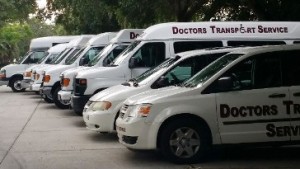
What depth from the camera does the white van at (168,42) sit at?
1206cm

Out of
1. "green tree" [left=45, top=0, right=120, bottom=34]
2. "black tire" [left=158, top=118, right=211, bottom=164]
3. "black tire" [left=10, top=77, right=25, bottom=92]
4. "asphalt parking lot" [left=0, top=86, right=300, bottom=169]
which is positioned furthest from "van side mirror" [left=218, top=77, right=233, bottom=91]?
"black tire" [left=10, top=77, right=25, bottom=92]

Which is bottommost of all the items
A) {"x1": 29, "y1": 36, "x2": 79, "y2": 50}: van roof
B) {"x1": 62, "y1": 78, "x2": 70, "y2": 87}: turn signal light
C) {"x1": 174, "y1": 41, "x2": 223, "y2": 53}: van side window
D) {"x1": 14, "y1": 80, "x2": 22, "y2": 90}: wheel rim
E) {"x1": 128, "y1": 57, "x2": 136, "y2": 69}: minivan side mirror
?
{"x1": 14, "y1": 80, "x2": 22, "y2": 90}: wheel rim

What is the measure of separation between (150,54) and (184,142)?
188 inches

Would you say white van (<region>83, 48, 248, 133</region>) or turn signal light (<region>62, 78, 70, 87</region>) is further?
turn signal light (<region>62, 78, 70, 87</region>)

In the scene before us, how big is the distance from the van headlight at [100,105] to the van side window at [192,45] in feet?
10.5

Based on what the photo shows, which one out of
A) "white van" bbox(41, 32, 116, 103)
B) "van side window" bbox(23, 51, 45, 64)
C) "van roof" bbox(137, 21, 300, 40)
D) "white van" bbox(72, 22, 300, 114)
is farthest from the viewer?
"van side window" bbox(23, 51, 45, 64)

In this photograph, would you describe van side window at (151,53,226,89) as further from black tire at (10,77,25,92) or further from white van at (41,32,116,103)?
black tire at (10,77,25,92)

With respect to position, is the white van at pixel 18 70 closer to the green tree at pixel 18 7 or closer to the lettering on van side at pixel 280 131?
the green tree at pixel 18 7

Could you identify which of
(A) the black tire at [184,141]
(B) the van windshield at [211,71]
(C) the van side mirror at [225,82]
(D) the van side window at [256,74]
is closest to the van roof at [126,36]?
(B) the van windshield at [211,71]

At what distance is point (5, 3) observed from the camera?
1217 inches

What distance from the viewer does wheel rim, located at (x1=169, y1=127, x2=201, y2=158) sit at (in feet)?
25.6

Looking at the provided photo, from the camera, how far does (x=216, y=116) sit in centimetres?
776

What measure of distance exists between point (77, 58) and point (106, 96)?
746cm

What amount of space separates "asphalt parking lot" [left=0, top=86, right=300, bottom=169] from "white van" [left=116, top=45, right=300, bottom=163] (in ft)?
1.13
